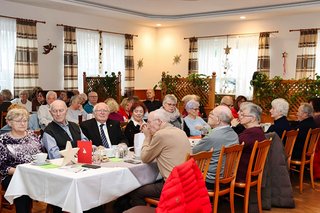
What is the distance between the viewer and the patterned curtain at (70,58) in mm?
9695

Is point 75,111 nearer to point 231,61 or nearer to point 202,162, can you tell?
point 202,162

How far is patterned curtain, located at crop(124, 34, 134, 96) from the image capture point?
443 inches

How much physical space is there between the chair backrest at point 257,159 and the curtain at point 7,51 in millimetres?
6366

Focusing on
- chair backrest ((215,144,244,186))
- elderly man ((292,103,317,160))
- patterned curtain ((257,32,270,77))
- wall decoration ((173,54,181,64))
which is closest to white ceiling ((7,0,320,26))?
patterned curtain ((257,32,270,77))

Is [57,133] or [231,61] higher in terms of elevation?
[231,61]

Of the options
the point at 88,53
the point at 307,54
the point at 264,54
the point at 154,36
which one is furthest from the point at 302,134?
the point at 154,36

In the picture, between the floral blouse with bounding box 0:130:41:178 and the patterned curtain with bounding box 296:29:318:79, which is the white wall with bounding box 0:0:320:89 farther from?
the floral blouse with bounding box 0:130:41:178

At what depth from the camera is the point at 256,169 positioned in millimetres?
4137

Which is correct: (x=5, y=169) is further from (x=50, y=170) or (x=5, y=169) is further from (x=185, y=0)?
(x=185, y=0)

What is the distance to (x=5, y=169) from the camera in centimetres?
353

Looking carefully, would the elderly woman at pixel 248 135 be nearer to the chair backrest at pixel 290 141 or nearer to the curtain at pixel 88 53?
the chair backrest at pixel 290 141

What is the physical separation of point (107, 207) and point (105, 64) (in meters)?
6.87

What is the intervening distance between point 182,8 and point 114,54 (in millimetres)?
2403

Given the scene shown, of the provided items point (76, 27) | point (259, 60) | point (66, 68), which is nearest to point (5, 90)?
point (66, 68)
